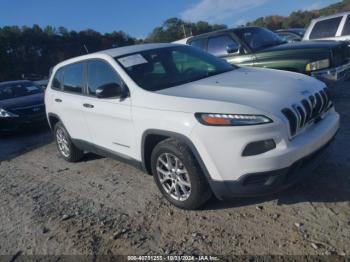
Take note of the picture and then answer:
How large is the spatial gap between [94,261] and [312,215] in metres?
2.02

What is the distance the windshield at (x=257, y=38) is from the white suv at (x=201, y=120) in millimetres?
3413

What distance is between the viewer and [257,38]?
8.44 m

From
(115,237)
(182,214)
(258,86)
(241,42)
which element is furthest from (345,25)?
(115,237)

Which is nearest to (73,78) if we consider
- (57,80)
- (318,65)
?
(57,80)

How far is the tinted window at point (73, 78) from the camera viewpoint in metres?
5.31

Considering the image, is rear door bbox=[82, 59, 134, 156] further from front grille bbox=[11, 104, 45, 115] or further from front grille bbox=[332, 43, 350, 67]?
front grille bbox=[11, 104, 45, 115]

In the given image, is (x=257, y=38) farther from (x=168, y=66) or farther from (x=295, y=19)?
(x=295, y=19)

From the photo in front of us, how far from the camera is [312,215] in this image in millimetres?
3482

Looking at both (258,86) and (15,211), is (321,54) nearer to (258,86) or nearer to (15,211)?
(258,86)

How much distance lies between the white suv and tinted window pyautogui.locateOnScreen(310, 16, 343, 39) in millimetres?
6265

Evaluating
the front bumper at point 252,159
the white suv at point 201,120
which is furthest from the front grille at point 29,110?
the front bumper at point 252,159

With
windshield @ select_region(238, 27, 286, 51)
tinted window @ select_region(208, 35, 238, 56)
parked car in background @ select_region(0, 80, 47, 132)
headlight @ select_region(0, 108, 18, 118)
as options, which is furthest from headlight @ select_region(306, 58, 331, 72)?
headlight @ select_region(0, 108, 18, 118)

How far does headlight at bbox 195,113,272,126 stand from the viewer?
3.22 m

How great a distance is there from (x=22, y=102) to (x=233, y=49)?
5522 mm
